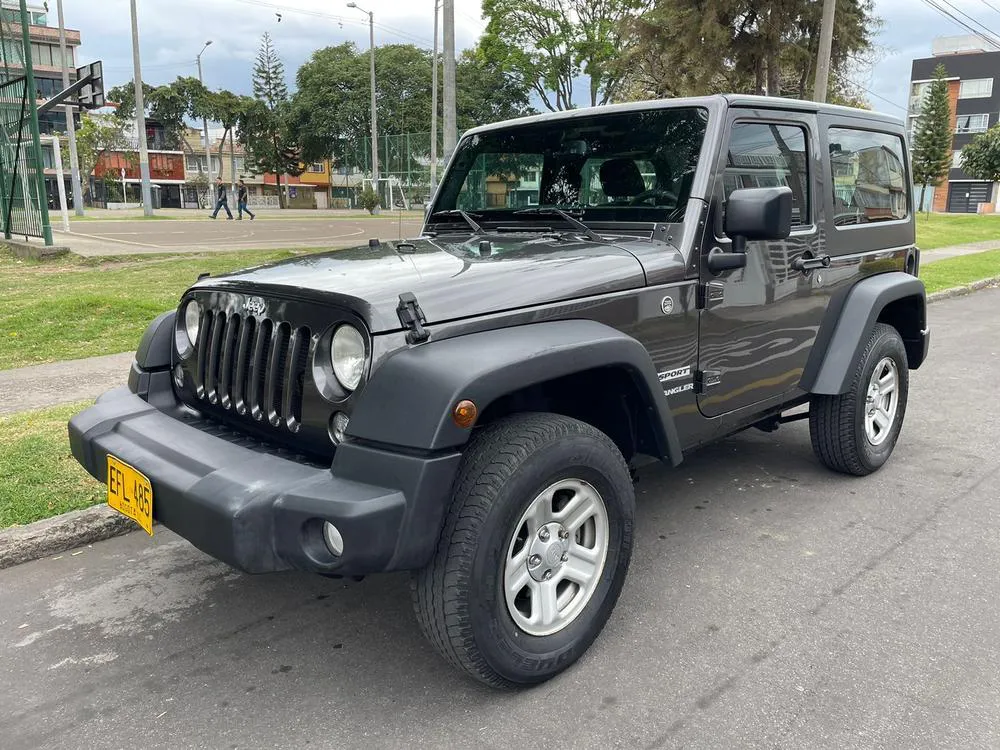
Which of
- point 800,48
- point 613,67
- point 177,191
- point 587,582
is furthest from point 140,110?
point 177,191

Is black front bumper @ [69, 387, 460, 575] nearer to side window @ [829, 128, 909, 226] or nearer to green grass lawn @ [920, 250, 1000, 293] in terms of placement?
side window @ [829, 128, 909, 226]

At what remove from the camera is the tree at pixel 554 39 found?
36.1 metres

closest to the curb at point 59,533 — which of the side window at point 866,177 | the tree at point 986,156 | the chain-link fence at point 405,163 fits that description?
the side window at point 866,177

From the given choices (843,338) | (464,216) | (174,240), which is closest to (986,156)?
(174,240)

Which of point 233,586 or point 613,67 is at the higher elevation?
point 613,67

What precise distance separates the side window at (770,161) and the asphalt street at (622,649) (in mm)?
1525

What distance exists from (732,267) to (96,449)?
8.08 ft

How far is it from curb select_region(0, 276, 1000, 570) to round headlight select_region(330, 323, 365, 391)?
2.00 m

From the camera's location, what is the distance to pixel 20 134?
14211mm

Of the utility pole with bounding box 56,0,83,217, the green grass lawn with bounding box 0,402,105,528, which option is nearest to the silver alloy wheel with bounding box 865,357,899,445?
the green grass lawn with bounding box 0,402,105,528

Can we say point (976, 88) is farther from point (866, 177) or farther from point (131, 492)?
point (131, 492)

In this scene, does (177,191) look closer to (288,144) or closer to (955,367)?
(288,144)

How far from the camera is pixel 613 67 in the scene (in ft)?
90.1

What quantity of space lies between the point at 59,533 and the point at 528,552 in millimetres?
2375
